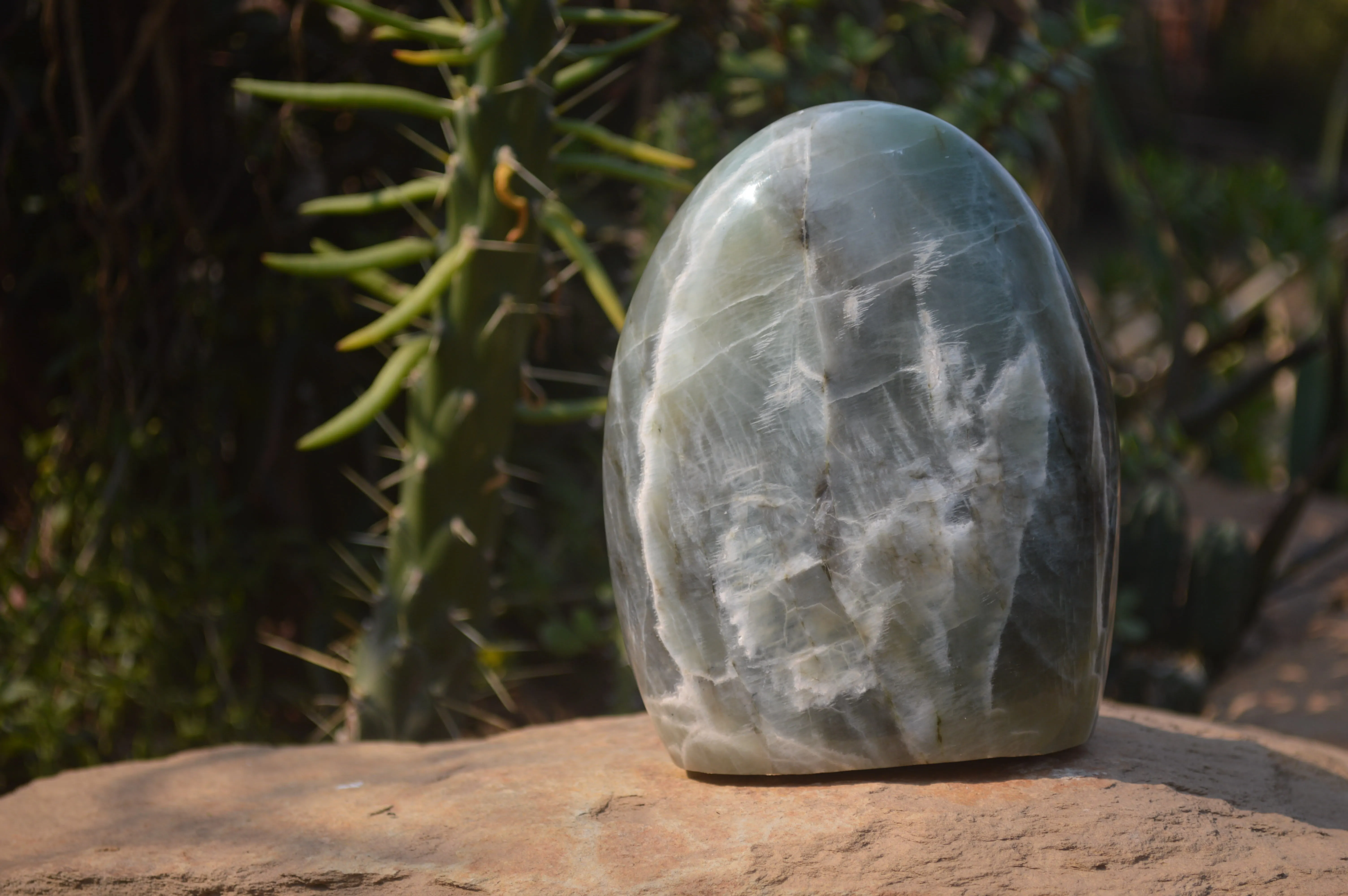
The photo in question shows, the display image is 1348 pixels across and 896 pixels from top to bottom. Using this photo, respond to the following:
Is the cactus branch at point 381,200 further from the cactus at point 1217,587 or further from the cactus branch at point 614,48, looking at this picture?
the cactus at point 1217,587

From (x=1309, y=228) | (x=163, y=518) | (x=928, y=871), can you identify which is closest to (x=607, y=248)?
(x=163, y=518)

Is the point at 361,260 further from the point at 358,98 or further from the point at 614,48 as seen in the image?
A: the point at 614,48

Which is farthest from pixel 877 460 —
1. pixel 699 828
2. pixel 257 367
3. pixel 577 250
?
pixel 257 367

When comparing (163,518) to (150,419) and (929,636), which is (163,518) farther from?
(929,636)

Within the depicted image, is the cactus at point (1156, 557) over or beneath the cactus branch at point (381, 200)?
beneath

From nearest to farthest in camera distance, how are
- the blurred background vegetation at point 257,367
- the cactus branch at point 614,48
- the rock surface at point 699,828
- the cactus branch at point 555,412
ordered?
the rock surface at point 699,828, the cactus branch at point 614,48, the cactus branch at point 555,412, the blurred background vegetation at point 257,367

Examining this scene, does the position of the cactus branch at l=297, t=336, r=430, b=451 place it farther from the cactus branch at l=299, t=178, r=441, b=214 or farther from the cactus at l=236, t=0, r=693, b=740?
the cactus branch at l=299, t=178, r=441, b=214

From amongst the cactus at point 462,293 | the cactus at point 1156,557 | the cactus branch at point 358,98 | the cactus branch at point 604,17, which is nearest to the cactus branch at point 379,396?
the cactus at point 462,293
